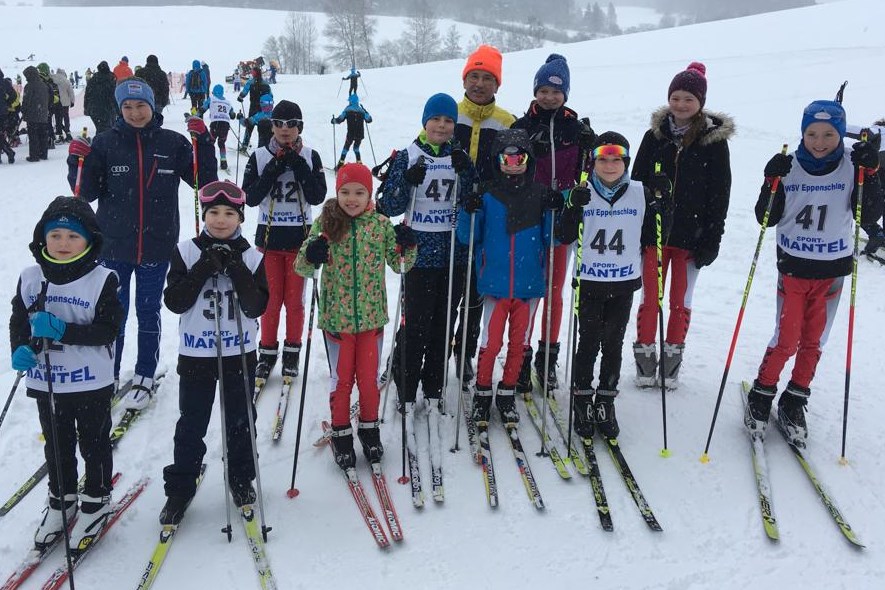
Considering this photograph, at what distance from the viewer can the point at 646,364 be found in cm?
471

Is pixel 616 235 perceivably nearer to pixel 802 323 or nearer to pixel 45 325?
pixel 802 323

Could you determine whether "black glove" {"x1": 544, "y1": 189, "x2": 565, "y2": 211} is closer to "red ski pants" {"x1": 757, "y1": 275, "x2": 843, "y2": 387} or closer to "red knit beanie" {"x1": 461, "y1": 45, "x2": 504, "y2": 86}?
"red knit beanie" {"x1": 461, "y1": 45, "x2": 504, "y2": 86}

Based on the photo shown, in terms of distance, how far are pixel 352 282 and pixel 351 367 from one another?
52 centimetres

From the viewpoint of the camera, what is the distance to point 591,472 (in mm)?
3711

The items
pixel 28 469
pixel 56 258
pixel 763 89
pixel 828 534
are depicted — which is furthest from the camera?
pixel 763 89

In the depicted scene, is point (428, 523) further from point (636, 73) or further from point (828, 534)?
point (636, 73)

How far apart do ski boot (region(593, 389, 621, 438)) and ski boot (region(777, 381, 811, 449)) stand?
44.2 inches

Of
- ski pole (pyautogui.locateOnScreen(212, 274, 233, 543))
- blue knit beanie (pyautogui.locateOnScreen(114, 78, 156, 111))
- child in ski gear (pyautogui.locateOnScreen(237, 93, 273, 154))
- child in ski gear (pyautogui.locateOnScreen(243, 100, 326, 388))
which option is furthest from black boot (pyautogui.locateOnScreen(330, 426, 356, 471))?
child in ski gear (pyautogui.locateOnScreen(237, 93, 273, 154))

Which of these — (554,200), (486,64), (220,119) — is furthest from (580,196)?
(220,119)

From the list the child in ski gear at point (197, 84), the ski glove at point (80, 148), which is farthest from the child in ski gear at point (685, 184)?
the child in ski gear at point (197, 84)

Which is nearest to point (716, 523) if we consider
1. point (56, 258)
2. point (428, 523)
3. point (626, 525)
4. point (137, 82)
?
point (626, 525)

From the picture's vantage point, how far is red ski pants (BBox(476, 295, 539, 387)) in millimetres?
4031

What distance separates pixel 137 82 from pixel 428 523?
3.49 metres

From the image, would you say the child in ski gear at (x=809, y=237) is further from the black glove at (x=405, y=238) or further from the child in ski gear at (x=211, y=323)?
the child in ski gear at (x=211, y=323)
